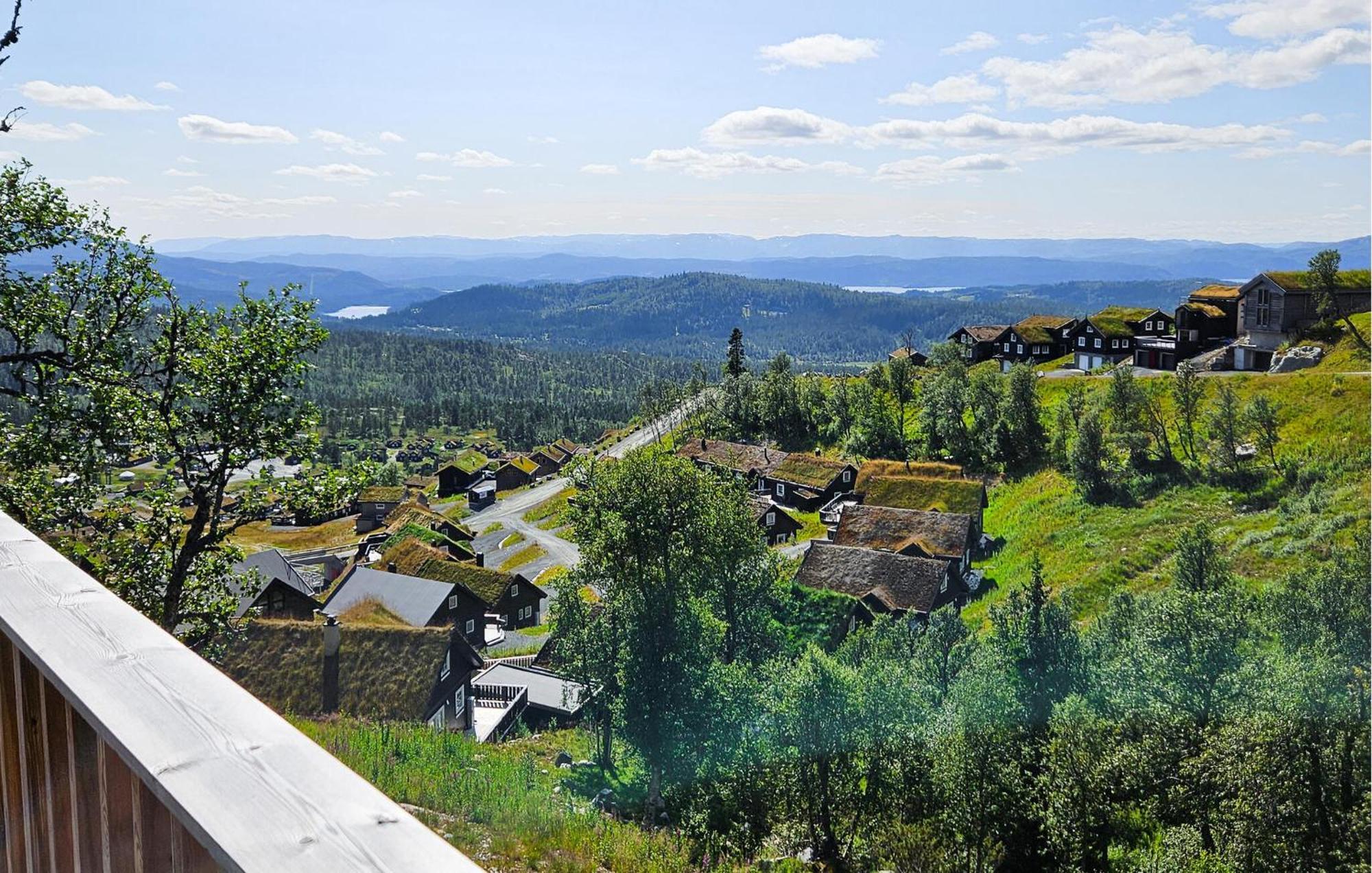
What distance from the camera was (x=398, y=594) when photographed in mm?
18609

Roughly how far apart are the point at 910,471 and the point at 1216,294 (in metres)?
17.2

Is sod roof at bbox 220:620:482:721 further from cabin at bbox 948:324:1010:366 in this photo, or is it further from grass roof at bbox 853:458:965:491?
cabin at bbox 948:324:1010:366

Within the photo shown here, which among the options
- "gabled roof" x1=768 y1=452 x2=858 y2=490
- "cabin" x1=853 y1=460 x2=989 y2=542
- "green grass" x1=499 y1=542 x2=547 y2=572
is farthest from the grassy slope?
"green grass" x1=499 y1=542 x2=547 y2=572

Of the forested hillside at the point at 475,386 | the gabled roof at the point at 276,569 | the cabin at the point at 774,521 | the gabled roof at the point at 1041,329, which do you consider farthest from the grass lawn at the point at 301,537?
the forested hillside at the point at 475,386

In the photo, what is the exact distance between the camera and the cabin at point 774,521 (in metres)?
23.5

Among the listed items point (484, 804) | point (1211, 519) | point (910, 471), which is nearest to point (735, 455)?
point (910, 471)

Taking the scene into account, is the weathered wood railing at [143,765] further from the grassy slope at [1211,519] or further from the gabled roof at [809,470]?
the gabled roof at [809,470]

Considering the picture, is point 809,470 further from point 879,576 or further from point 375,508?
point 375,508

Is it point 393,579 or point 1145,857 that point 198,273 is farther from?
point 1145,857

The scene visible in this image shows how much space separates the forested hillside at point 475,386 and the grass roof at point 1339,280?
244ft

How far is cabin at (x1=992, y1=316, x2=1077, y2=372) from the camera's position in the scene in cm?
4194

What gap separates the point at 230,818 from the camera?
2.56 feet

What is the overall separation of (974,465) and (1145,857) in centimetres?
1699

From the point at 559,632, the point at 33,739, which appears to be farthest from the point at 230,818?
the point at 559,632
